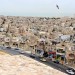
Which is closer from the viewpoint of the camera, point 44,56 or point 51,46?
point 44,56

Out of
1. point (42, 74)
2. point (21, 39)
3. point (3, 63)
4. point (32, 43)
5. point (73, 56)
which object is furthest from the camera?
point (21, 39)

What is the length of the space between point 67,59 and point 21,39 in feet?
62.6

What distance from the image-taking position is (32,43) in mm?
47469

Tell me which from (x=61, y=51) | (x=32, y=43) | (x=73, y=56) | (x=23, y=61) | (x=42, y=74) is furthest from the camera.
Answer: (x=32, y=43)

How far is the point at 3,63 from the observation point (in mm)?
20688

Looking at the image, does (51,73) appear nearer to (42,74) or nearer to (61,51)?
(42,74)

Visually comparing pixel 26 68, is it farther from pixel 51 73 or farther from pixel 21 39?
pixel 21 39

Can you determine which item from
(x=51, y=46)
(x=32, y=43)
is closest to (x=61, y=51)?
(x=51, y=46)

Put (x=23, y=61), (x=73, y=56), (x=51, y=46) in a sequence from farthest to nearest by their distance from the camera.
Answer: (x=51, y=46) < (x=73, y=56) < (x=23, y=61)

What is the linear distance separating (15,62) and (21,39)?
3050cm

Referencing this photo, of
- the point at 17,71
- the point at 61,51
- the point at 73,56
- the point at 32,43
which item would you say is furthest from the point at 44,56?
the point at 17,71

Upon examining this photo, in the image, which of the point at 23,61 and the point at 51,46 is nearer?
the point at 23,61

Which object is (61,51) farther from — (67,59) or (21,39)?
(21,39)

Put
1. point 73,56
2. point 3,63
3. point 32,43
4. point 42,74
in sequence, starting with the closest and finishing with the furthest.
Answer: point 42,74 < point 3,63 < point 73,56 < point 32,43
